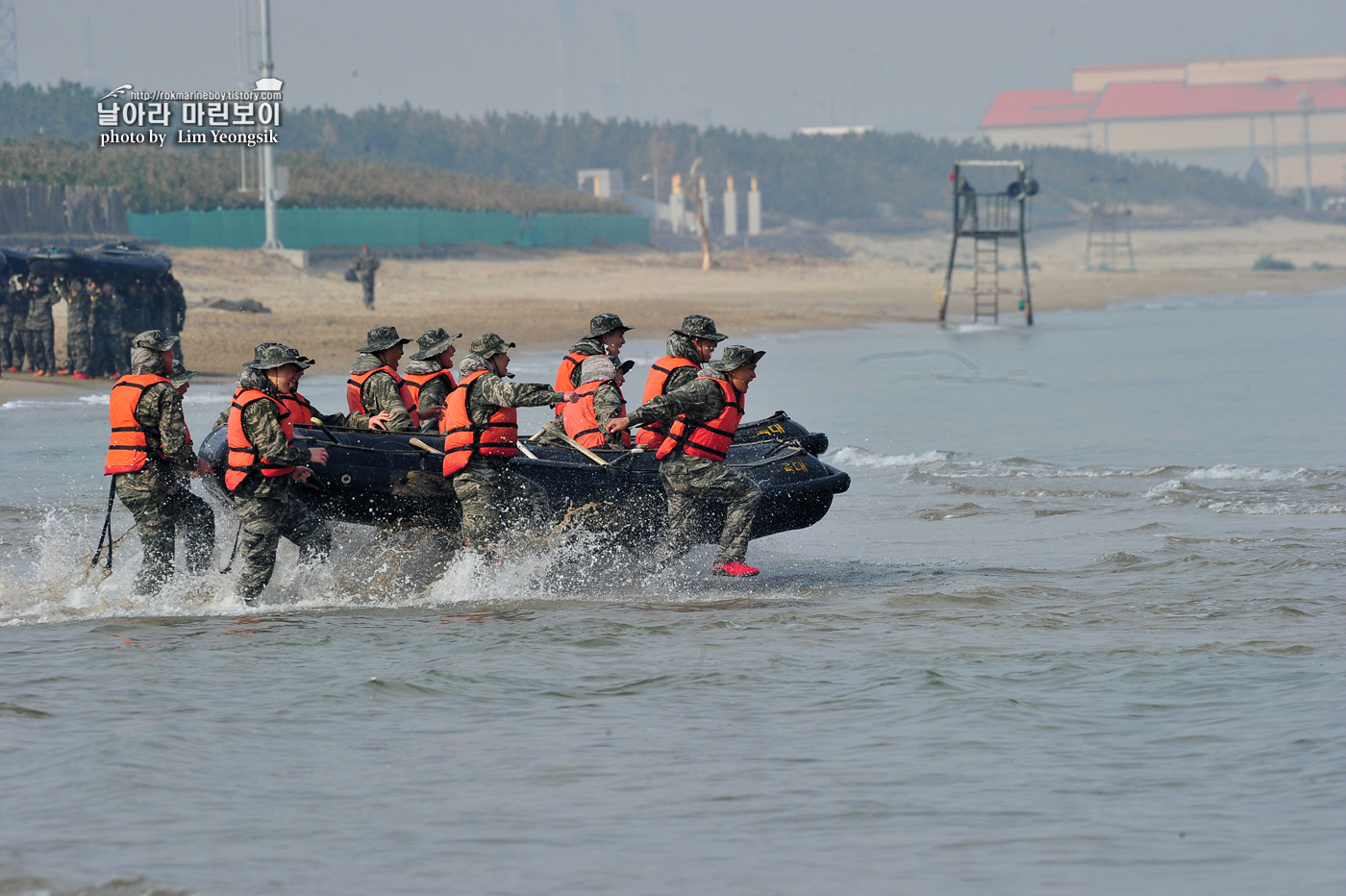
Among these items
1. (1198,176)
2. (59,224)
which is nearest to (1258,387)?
(59,224)

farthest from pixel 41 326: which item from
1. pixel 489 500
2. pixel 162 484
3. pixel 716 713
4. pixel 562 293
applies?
pixel 562 293

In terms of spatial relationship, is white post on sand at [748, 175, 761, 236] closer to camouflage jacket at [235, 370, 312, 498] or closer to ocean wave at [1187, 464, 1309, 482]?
ocean wave at [1187, 464, 1309, 482]

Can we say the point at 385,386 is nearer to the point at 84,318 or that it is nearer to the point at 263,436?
the point at 263,436

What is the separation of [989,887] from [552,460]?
515 cm

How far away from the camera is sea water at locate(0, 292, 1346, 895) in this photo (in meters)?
5.45

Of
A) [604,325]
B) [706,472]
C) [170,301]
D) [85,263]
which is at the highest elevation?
[85,263]

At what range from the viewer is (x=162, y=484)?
8.84 metres

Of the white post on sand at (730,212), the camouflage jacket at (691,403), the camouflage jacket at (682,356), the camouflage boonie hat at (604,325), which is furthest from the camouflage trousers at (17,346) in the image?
the white post on sand at (730,212)

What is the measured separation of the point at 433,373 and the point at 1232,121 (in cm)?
15139

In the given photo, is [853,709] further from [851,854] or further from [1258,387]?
[1258,387]

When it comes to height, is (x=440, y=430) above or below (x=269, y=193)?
below

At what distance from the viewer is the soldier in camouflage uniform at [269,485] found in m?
8.68

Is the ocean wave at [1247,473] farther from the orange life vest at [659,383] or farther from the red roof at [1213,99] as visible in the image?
the red roof at [1213,99]

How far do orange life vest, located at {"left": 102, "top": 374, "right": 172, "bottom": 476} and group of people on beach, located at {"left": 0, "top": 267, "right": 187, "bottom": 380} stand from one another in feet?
46.6
